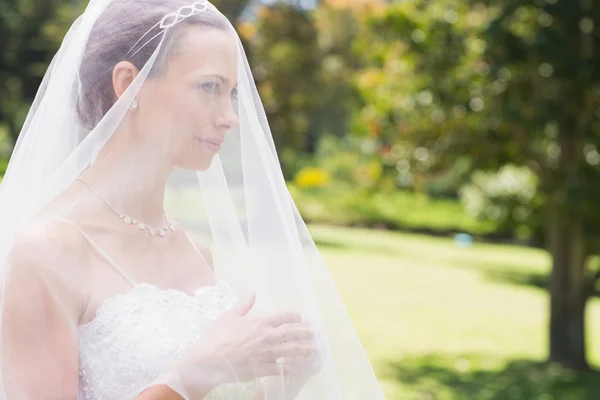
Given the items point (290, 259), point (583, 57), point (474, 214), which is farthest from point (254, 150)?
point (474, 214)

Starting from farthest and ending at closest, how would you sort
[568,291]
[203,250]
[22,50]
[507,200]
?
[22,50], [507,200], [568,291], [203,250]

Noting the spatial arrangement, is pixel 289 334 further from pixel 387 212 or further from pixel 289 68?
pixel 387 212

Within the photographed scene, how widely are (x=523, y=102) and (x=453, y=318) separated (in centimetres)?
531

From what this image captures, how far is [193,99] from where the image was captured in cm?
173

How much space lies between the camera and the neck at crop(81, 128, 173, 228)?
70.4 inches

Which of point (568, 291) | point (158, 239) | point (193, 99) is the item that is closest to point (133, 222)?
point (158, 239)

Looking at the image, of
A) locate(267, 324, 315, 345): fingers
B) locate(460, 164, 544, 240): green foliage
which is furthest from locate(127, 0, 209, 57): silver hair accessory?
locate(460, 164, 544, 240): green foliage

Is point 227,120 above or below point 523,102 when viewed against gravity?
above

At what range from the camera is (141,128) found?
5.85 ft

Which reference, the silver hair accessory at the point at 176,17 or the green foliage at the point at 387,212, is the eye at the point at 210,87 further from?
the green foliage at the point at 387,212

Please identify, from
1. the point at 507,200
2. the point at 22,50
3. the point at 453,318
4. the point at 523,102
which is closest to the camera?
the point at 523,102

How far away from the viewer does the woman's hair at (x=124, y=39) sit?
5.74 feet

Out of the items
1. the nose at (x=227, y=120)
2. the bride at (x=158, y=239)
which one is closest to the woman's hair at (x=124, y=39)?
the bride at (x=158, y=239)

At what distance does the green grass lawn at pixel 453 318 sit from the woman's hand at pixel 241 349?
6310mm
